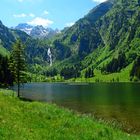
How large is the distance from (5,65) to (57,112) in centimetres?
12429

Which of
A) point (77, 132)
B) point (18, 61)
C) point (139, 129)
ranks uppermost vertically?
point (18, 61)

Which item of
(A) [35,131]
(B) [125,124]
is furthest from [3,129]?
(B) [125,124]

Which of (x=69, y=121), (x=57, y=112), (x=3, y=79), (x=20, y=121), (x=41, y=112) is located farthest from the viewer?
(x=3, y=79)

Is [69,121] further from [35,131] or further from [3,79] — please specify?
[3,79]

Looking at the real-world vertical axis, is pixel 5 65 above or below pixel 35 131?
above

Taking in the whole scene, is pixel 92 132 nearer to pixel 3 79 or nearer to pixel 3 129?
pixel 3 129

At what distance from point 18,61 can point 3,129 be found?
81.1 metres

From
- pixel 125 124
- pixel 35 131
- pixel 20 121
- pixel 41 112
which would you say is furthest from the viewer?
pixel 125 124

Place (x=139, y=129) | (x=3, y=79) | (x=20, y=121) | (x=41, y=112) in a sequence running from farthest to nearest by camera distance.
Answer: (x=3, y=79)
(x=139, y=129)
(x=41, y=112)
(x=20, y=121)

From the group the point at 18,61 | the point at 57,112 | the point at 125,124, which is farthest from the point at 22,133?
the point at 18,61

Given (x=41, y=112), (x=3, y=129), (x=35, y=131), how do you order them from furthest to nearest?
(x=41, y=112)
(x=35, y=131)
(x=3, y=129)

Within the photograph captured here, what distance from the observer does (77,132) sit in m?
28.2

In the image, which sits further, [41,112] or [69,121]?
[41,112]

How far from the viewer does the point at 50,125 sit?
29000 mm
